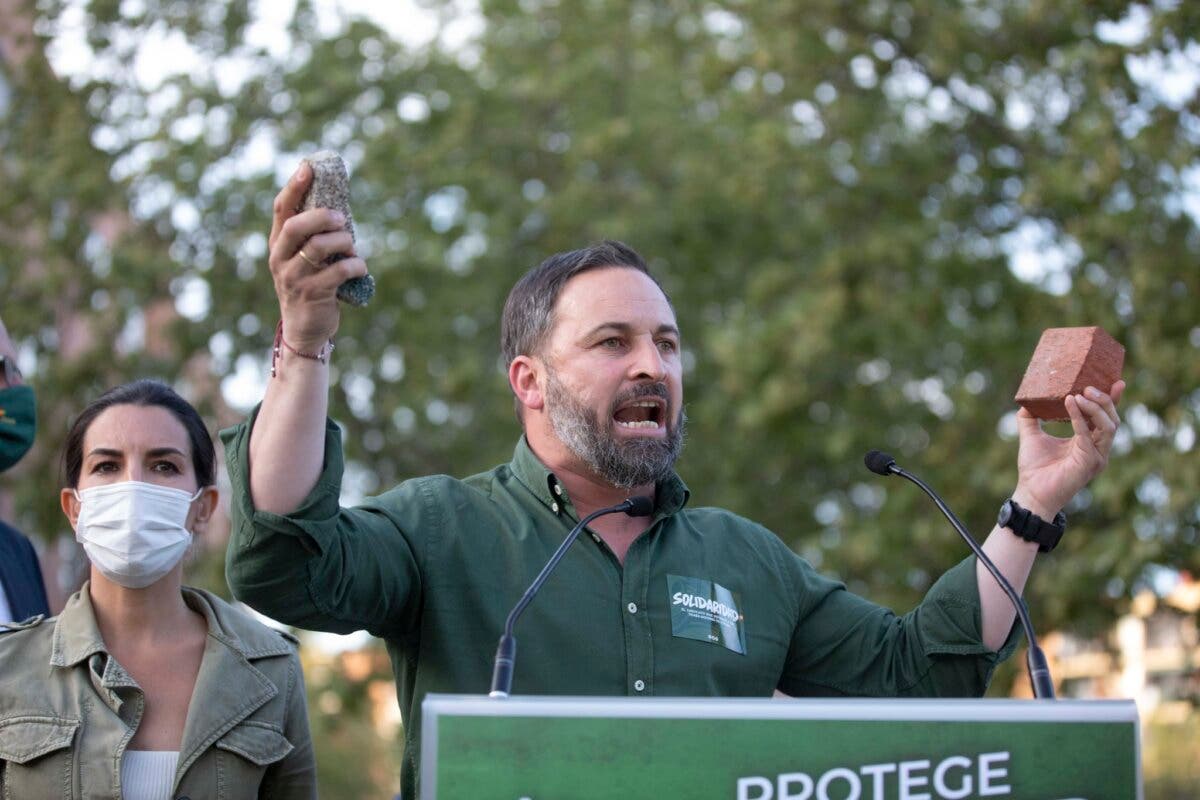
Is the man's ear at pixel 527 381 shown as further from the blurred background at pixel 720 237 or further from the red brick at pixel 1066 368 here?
the blurred background at pixel 720 237

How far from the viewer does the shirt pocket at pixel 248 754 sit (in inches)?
145

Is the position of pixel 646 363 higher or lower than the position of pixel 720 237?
lower

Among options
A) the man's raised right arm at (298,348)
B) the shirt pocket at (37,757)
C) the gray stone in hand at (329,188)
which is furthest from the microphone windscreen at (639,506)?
the shirt pocket at (37,757)

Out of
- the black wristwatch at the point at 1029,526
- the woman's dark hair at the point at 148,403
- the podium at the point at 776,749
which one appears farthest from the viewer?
the woman's dark hair at the point at 148,403

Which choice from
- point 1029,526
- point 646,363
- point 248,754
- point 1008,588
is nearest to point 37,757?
point 248,754

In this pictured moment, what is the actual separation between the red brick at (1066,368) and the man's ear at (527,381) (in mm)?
1144

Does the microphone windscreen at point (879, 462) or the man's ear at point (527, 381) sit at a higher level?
the man's ear at point (527, 381)

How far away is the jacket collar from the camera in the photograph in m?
3.76

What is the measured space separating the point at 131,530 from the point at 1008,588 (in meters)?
2.10

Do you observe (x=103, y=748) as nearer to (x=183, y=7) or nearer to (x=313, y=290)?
(x=313, y=290)

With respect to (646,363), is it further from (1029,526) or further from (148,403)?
(148,403)

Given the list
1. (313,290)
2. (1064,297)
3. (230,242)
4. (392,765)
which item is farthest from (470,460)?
(313,290)

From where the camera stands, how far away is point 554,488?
3.61 meters

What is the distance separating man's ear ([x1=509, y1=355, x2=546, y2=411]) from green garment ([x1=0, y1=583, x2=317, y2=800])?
37.6 inches
